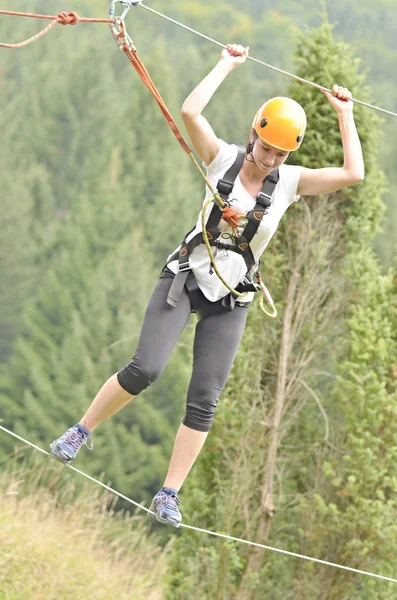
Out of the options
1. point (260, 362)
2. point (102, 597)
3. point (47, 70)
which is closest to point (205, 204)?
point (102, 597)

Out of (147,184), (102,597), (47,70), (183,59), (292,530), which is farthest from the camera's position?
(183,59)

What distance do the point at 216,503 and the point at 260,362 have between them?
4.73ft

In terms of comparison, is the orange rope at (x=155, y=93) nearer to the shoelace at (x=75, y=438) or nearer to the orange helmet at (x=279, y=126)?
the orange helmet at (x=279, y=126)

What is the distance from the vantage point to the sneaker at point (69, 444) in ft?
14.4

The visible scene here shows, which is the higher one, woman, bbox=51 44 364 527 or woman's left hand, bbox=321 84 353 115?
woman's left hand, bbox=321 84 353 115

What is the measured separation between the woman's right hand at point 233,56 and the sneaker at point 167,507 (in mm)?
1830

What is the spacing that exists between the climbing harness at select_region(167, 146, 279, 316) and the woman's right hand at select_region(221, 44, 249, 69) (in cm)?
35

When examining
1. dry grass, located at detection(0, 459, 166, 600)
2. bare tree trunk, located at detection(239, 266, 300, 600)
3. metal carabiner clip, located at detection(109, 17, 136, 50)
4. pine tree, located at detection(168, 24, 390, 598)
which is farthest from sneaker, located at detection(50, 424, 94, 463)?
bare tree trunk, located at detection(239, 266, 300, 600)

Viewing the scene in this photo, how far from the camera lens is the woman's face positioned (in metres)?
4.07

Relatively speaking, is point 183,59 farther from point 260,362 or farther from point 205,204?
point 205,204

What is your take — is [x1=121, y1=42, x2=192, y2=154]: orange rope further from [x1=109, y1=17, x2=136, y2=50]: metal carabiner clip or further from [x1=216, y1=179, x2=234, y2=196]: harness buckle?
[x1=216, y1=179, x2=234, y2=196]: harness buckle

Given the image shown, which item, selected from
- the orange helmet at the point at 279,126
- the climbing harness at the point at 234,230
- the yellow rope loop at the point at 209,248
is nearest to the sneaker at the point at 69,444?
the climbing harness at the point at 234,230

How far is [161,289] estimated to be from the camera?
4316mm

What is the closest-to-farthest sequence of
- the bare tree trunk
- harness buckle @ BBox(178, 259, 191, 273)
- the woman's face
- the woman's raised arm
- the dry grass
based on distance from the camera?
the woman's raised arm, the woman's face, harness buckle @ BBox(178, 259, 191, 273), the dry grass, the bare tree trunk
